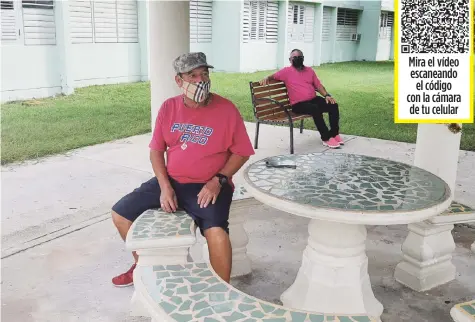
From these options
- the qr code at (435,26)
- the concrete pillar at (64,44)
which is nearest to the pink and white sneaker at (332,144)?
the qr code at (435,26)

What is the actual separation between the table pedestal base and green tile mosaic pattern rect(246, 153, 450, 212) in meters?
0.25

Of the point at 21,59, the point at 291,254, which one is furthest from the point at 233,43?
the point at 291,254

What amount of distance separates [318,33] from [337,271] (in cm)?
1990

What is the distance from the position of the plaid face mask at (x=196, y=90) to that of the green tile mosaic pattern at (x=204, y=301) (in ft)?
3.50

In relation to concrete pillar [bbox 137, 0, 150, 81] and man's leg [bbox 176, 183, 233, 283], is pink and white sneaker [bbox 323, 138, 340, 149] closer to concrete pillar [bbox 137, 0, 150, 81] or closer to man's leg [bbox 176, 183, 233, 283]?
man's leg [bbox 176, 183, 233, 283]

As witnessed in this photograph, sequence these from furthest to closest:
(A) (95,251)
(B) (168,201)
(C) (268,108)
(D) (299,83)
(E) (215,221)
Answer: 1. (D) (299,83)
2. (C) (268,108)
3. (A) (95,251)
4. (B) (168,201)
5. (E) (215,221)

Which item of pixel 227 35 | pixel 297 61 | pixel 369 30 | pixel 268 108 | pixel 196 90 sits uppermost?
pixel 369 30

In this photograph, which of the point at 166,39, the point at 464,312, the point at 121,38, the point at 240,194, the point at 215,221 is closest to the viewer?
the point at 464,312

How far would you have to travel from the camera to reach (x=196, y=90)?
3.12 meters

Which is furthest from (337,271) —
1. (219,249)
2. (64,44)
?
(64,44)

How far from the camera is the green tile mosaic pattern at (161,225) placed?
2.79m

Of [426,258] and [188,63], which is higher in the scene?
[188,63]

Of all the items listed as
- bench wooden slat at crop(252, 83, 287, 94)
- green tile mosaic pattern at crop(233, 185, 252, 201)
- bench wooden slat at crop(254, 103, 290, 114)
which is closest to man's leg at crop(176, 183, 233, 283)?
green tile mosaic pattern at crop(233, 185, 252, 201)

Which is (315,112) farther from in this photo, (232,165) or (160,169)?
(160,169)
